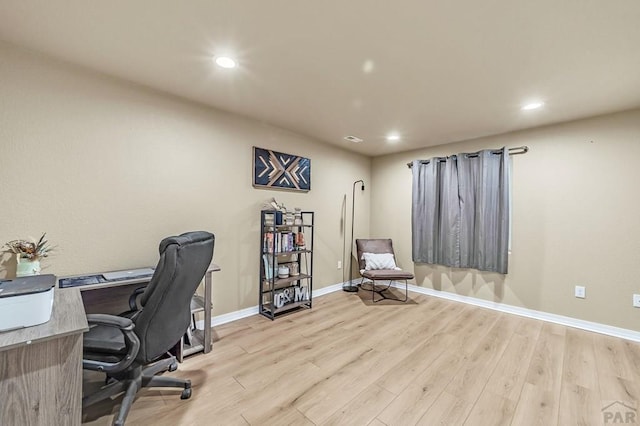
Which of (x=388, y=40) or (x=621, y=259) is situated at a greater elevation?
(x=388, y=40)

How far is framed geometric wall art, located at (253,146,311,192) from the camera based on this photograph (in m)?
3.32

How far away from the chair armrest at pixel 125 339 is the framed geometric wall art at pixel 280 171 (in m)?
2.09

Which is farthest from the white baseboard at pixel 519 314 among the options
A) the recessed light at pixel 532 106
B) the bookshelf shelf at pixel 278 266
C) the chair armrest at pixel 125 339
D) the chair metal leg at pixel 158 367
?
the recessed light at pixel 532 106

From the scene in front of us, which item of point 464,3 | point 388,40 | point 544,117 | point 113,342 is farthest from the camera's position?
point 544,117

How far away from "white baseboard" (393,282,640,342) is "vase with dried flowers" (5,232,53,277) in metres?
4.48

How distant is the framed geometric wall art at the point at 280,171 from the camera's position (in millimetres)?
3316

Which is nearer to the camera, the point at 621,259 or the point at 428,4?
the point at 428,4

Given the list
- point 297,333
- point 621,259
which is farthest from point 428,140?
point 297,333

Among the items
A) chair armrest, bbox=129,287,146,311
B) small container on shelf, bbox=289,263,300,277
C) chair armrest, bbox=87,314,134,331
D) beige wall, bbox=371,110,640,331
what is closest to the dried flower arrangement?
chair armrest, bbox=129,287,146,311

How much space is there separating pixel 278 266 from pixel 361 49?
259cm

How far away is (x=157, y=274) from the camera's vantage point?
1452 mm

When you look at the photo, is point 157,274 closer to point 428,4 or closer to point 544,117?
point 428,4

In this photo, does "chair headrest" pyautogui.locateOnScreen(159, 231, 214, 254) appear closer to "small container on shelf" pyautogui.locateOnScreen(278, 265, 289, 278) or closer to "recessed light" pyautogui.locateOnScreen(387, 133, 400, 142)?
"small container on shelf" pyautogui.locateOnScreen(278, 265, 289, 278)

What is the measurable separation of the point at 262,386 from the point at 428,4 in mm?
2640
